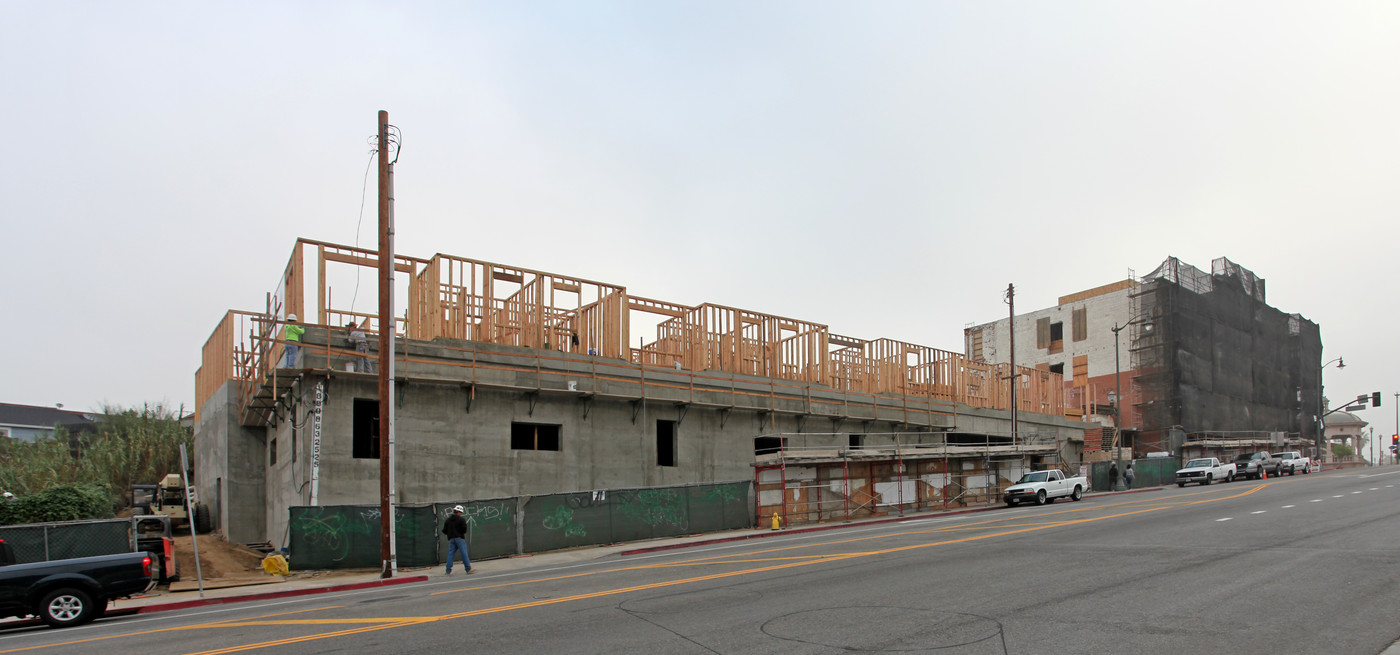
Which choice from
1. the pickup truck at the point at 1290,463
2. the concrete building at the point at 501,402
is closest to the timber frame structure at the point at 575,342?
the concrete building at the point at 501,402

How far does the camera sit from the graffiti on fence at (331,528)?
21.1 m

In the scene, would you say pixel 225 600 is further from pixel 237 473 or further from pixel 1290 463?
pixel 1290 463

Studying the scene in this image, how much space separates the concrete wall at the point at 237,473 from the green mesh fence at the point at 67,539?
11694 mm

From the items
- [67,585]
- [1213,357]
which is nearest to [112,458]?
[67,585]

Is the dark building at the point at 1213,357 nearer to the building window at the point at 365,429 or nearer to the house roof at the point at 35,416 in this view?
the building window at the point at 365,429

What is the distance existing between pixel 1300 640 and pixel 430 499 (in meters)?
22.8

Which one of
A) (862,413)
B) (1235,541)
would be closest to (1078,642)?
(1235,541)

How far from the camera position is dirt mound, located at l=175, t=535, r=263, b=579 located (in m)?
23.0

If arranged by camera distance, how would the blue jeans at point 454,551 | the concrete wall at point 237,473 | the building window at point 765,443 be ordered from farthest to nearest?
the building window at point 765,443 → the concrete wall at point 237,473 → the blue jeans at point 454,551

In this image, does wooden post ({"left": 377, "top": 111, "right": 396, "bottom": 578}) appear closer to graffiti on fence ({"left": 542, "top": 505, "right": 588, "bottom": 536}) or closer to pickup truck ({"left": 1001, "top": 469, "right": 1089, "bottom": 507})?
graffiti on fence ({"left": 542, "top": 505, "right": 588, "bottom": 536})

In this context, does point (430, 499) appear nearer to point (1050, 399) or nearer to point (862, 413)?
point (862, 413)

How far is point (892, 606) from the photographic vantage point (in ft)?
34.8

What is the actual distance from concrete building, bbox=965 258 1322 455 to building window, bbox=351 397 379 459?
183 feet

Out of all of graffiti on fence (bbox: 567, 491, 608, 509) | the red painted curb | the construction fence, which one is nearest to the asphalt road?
the red painted curb
